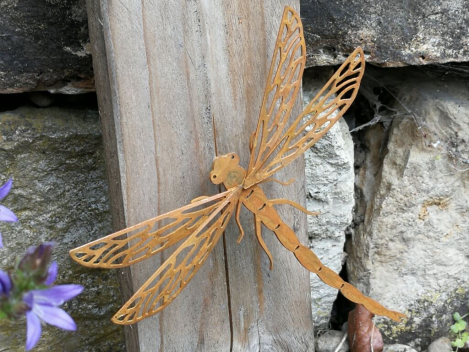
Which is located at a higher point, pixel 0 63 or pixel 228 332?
pixel 0 63

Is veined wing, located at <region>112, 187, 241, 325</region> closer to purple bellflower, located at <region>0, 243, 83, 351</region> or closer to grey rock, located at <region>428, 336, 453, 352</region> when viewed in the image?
purple bellflower, located at <region>0, 243, 83, 351</region>

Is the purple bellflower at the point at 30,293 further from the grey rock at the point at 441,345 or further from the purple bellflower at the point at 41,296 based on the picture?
the grey rock at the point at 441,345

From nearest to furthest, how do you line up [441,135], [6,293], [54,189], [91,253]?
[6,293] < [91,253] < [54,189] < [441,135]

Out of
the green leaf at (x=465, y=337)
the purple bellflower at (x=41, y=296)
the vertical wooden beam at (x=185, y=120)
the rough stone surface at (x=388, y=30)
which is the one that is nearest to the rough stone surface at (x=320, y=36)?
the rough stone surface at (x=388, y=30)

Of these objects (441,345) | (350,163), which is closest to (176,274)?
(350,163)

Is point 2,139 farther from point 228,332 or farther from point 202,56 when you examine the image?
point 228,332

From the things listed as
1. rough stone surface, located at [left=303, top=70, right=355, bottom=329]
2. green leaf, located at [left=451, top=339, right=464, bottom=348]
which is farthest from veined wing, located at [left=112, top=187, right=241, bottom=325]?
green leaf, located at [left=451, top=339, right=464, bottom=348]

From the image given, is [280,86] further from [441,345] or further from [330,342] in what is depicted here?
[441,345]

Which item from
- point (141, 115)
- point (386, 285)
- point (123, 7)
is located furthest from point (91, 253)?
point (386, 285)
